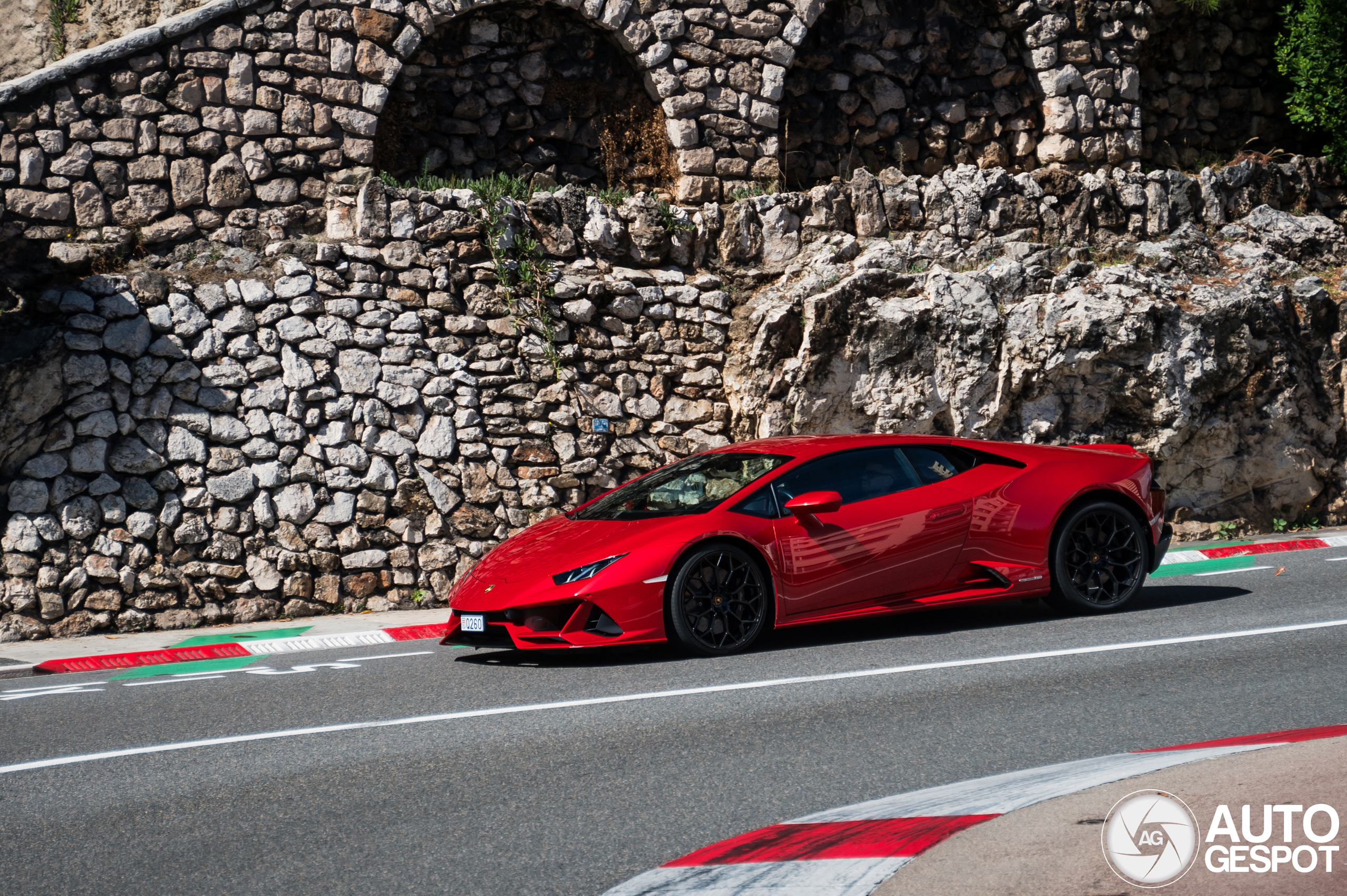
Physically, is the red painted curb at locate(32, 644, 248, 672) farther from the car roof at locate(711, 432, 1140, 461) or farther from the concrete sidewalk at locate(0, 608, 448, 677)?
the car roof at locate(711, 432, 1140, 461)

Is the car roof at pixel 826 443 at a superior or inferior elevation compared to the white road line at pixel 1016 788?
superior

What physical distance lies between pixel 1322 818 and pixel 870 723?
2211 mm

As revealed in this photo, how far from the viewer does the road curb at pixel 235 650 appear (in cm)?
799

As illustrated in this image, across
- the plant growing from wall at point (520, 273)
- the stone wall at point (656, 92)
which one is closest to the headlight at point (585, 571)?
the plant growing from wall at point (520, 273)

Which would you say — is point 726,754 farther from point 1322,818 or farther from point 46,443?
point 46,443

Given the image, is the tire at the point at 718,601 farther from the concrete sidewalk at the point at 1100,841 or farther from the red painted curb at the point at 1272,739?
the concrete sidewalk at the point at 1100,841

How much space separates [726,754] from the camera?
4773mm

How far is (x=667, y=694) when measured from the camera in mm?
5883

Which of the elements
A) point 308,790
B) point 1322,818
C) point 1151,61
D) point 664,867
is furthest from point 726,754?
point 1151,61

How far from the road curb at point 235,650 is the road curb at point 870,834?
4.54 m

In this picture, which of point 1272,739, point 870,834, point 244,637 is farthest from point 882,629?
point 244,637

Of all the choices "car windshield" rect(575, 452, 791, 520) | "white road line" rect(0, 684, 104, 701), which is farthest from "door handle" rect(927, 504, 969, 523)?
"white road line" rect(0, 684, 104, 701)

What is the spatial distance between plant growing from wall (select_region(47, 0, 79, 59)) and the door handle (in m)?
10.8

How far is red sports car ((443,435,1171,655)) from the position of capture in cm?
655
